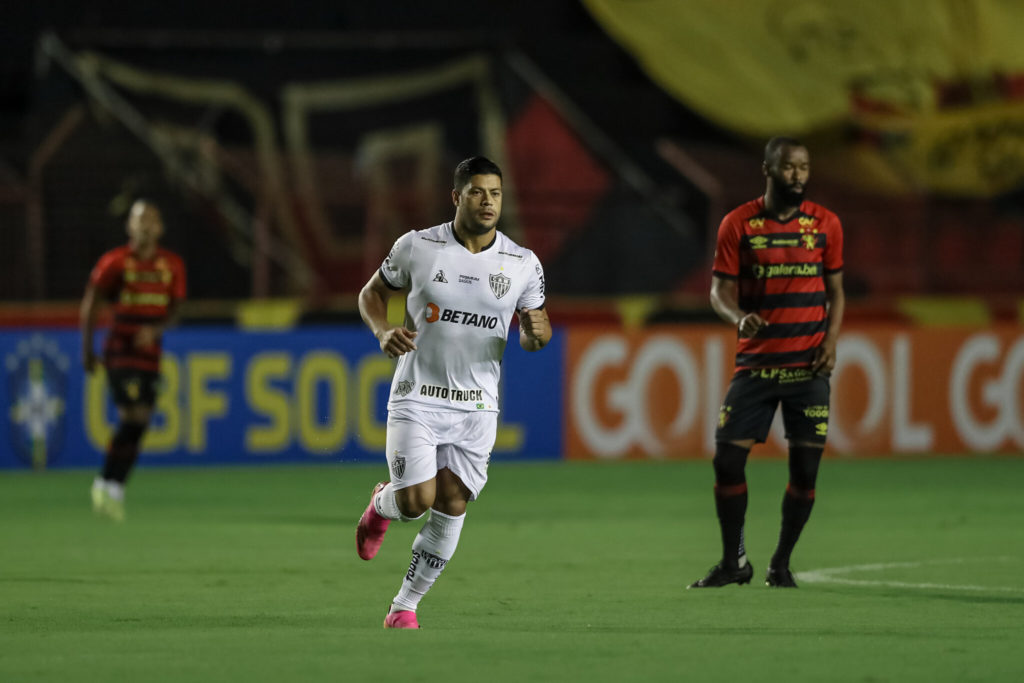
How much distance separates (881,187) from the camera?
849 inches

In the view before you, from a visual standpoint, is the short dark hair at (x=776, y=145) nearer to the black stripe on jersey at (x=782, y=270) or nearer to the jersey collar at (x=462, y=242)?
the black stripe on jersey at (x=782, y=270)

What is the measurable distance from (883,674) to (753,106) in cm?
1661

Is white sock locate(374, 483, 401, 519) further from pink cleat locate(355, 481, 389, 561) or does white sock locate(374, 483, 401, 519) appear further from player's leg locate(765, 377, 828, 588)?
player's leg locate(765, 377, 828, 588)

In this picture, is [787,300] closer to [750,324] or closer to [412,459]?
[750,324]

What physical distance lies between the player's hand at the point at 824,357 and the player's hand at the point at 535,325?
203 cm

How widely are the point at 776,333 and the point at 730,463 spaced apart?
68 centimetres

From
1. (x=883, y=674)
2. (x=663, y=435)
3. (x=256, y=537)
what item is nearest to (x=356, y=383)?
(x=663, y=435)

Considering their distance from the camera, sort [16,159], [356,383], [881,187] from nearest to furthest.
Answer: [356,383], [16,159], [881,187]

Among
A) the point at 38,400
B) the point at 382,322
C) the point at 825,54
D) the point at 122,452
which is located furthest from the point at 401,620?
the point at 825,54

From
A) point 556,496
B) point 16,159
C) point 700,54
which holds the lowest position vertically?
point 556,496

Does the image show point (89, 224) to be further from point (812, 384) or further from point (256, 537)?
point (812, 384)

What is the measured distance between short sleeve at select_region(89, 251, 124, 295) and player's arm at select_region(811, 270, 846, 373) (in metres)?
5.68

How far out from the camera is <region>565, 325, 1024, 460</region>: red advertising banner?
1697cm

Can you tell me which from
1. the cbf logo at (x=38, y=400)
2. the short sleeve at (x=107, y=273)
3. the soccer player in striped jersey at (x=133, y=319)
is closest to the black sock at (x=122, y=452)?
the soccer player in striped jersey at (x=133, y=319)
